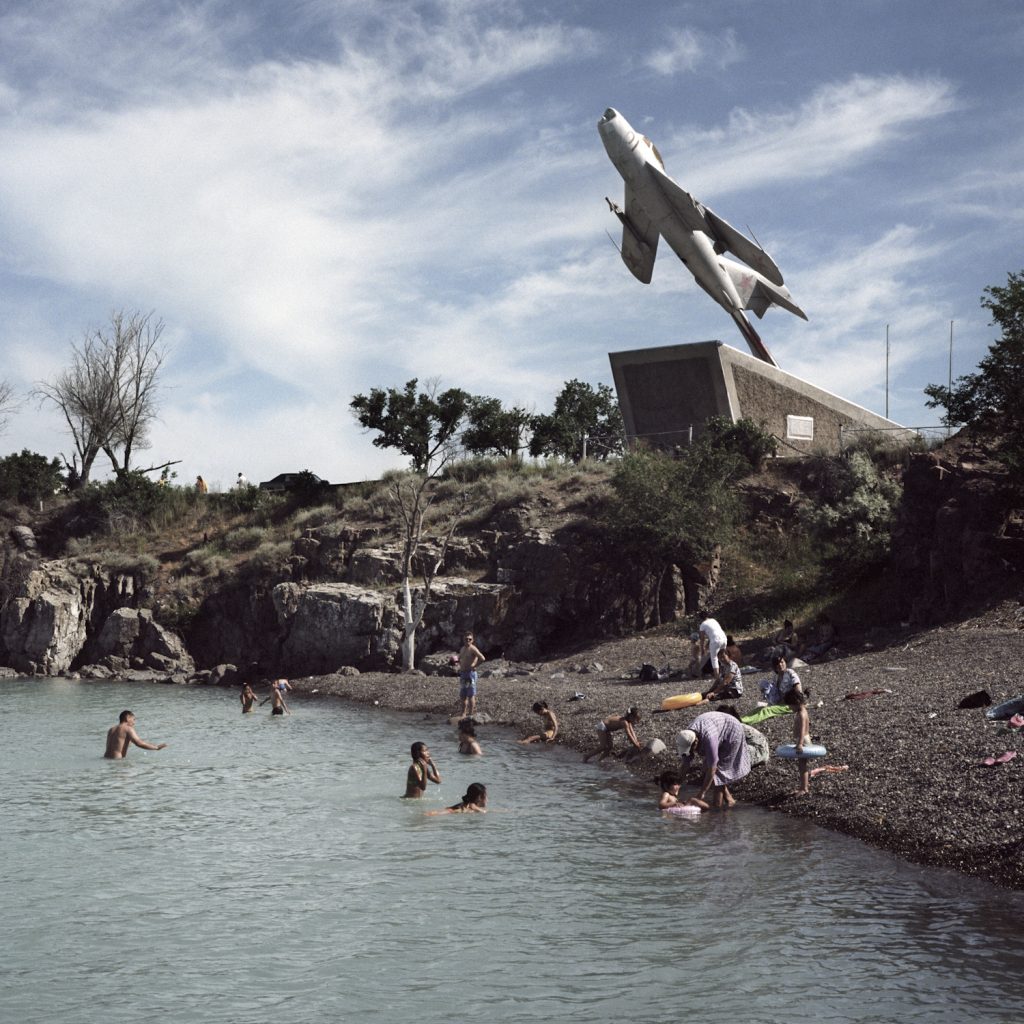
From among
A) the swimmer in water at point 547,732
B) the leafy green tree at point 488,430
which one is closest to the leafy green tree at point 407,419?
the leafy green tree at point 488,430

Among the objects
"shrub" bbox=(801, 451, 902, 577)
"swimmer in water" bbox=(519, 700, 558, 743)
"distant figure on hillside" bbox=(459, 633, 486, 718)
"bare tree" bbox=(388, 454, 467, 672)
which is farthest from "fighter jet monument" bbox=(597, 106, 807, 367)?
"swimmer in water" bbox=(519, 700, 558, 743)

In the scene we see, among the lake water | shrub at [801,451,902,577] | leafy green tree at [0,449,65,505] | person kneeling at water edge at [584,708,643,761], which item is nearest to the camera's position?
the lake water

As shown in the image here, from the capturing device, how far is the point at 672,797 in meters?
16.0

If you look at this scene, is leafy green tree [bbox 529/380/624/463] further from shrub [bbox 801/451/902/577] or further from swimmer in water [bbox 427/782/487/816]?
swimmer in water [bbox 427/782/487/816]

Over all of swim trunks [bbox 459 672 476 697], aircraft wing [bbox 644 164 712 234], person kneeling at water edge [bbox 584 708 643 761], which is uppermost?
aircraft wing [bbox 644 164 712 234]

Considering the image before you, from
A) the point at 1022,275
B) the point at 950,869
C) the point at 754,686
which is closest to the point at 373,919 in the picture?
the point at 950,869

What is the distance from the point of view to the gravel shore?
13.1 metres

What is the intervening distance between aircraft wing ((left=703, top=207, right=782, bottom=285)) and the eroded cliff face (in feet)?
41.9

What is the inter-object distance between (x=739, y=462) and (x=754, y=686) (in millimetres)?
18124

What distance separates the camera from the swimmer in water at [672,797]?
15688 mm

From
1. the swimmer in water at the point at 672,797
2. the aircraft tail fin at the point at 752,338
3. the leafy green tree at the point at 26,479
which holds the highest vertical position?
the aircraft tail fin at the point at 752,338

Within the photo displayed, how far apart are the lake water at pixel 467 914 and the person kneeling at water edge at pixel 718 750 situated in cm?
49

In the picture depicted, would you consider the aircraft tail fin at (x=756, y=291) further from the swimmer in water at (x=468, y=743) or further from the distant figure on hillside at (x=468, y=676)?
the swimmer in water at (x=468, y=743)

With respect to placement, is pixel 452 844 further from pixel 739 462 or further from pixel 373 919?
pixel 739 462
